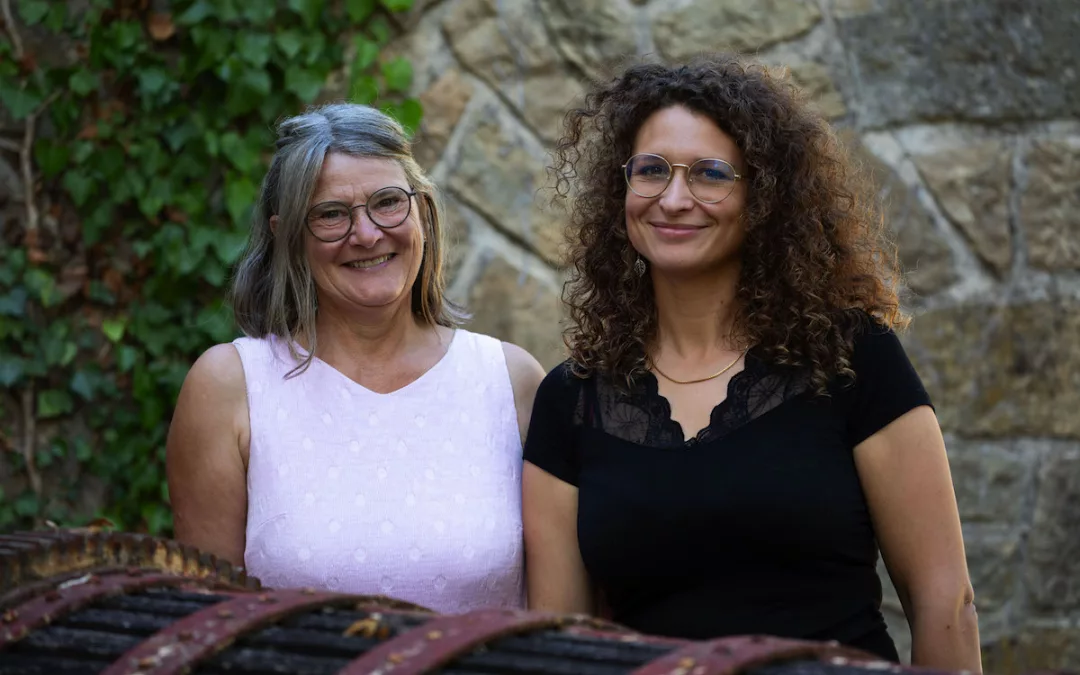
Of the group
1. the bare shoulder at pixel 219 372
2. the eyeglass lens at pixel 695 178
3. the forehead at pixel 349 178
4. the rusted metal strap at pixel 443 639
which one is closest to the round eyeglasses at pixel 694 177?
the eyeglass lens at pixel 695 178

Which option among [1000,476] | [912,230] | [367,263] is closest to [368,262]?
[367,263]

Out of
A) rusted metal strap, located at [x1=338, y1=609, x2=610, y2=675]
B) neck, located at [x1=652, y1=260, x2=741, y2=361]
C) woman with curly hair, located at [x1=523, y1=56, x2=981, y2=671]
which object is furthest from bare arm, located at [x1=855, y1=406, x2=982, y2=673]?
rusted metal strap, located at [x1=338, y1=609, x2=610, y2=675]

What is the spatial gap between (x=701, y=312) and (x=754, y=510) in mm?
409

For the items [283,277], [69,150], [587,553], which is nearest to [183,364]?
[69,150]

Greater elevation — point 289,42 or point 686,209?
point 289,42

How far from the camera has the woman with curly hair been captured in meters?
2.14

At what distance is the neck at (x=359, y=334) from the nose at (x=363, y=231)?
175 millimetres

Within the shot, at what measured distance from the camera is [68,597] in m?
1.55

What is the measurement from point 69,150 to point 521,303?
1406 millimetres

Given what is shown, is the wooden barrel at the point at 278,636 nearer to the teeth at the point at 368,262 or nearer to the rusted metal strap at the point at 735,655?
the rusted metal strap at the point at 735,655

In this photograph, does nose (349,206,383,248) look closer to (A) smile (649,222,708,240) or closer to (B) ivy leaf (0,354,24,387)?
(A) smile (649,222,708,240)

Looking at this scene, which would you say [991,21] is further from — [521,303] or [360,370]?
[360,370]

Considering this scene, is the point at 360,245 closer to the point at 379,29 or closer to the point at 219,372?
the point at 219,372

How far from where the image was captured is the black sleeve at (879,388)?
216cm
